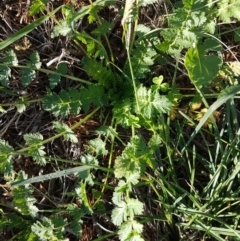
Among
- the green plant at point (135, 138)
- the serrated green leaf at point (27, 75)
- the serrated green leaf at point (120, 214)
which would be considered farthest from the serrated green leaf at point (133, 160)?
the serrated green leaf at point (27, 75)

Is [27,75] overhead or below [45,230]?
overhead

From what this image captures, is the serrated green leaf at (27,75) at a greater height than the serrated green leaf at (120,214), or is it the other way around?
the serrated green leaf at (27,75)

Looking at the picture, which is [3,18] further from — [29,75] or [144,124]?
[144,124]

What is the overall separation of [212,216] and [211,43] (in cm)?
64

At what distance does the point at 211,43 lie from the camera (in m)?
1.70

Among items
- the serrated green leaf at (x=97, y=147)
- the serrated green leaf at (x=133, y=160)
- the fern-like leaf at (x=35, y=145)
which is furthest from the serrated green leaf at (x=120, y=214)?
the fern-like leaf at (x=35, y=145)

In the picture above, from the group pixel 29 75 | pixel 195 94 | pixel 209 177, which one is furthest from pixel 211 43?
pixel 29 75

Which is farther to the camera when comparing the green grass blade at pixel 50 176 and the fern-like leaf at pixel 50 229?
the fern-like leaf at pixel 50 229

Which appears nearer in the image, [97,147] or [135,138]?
[135,138]

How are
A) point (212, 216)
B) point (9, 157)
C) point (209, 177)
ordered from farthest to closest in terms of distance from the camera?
1. point (209, 177)
2. point (212, 216)
3. point (9, 157)

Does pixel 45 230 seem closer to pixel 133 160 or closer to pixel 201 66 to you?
pixel 133 160

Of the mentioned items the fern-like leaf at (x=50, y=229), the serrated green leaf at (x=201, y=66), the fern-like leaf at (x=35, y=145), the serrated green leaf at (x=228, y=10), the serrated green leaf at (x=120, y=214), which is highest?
the serrated green leaf at (x=228, y=10)

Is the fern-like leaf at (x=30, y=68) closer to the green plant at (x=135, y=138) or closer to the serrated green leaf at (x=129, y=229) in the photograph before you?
the green plant at (x=135, y=138)

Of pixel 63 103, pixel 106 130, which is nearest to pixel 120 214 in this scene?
pixel 106 130
